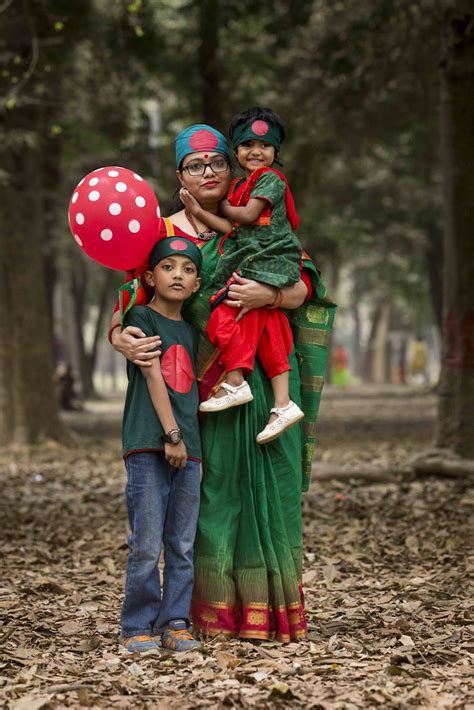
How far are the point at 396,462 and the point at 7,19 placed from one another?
702 cm

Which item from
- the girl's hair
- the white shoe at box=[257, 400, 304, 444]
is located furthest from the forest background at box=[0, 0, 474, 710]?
the girl's hair

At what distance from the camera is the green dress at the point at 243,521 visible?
4.75m

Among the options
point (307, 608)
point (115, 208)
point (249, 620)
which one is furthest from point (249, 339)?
point (307, 608)

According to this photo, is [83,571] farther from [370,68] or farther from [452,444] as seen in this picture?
[370,68]

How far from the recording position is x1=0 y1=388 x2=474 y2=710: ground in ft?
13.5

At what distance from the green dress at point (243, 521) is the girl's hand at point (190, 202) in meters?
0.17

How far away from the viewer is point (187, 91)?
19562mm

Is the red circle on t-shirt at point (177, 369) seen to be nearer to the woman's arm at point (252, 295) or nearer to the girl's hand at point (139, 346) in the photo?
the girl's hand at point (139, 346)

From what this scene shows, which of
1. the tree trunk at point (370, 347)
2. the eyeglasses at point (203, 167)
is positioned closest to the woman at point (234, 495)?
the eyeglasses at point (203, 167)

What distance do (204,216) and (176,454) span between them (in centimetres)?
109

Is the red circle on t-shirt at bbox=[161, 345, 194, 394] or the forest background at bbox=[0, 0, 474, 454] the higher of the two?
the forest background at bbox=[0, 0, 474, 454]

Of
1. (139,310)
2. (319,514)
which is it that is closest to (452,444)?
(319,514)

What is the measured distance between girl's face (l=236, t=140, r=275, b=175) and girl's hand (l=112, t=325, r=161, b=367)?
0.90 metres

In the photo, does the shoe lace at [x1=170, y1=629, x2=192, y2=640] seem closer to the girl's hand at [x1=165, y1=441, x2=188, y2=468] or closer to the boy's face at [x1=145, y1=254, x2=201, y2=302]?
the girl's hand at [x1=165, y1=441, x2=188, y2=468]
